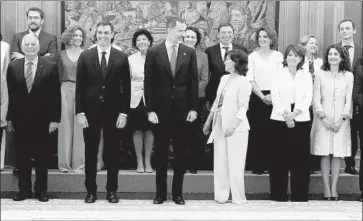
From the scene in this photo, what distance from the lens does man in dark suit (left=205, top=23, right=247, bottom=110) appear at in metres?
9.34

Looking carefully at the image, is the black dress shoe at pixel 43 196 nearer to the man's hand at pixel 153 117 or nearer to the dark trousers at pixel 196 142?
the man's hand at pixel 153 117

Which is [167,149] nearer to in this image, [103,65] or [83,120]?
[83,120]

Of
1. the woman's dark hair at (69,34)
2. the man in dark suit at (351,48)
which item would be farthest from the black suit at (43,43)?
the man in dark suit at (351,48)

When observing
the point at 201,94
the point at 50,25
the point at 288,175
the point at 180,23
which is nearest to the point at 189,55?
the point at 180,23

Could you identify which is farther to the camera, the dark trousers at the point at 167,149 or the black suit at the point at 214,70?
the black suit at the point at 214,70

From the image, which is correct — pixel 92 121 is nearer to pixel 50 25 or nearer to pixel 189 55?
pixel 189 55

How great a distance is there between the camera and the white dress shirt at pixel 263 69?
912 cm

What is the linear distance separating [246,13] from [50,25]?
2.67 meters

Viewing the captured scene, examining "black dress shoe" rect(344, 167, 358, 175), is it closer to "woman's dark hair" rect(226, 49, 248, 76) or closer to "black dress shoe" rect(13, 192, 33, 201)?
"woman's dark hair" rect(226, 49, 248, 76)

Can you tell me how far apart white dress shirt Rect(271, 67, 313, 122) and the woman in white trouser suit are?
0.41m

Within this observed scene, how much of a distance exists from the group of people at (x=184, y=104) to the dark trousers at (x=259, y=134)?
1 cm

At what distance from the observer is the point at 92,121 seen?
329 inches

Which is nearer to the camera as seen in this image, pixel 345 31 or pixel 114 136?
pixel 114 136

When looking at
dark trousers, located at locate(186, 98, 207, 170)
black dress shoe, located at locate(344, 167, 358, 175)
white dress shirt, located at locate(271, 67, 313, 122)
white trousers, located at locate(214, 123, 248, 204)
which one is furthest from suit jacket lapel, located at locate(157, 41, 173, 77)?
black dress shoe, located at locate(344, 167, 358, 175)
